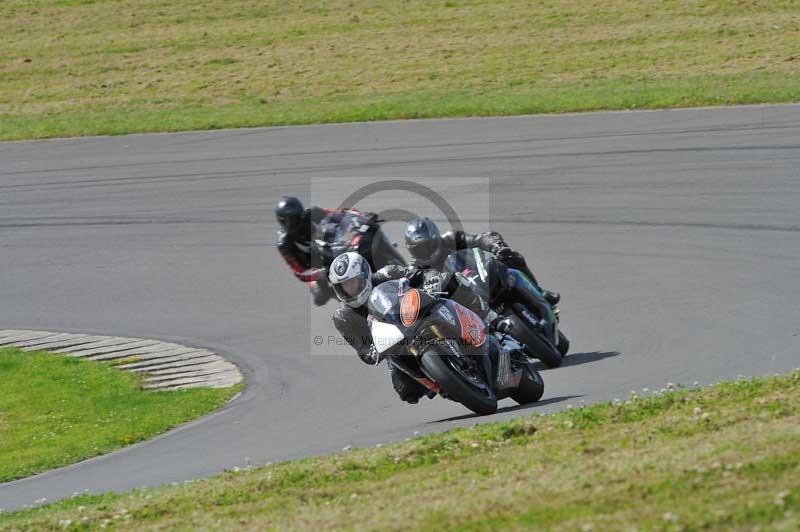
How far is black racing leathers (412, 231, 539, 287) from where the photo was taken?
11.5m

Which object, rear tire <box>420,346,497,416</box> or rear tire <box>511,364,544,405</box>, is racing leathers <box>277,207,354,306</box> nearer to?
rear tire <box>511,364,544,405</box>

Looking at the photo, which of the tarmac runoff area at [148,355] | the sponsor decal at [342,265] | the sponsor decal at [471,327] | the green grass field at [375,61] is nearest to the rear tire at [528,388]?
the sponsor decal at [471,327]

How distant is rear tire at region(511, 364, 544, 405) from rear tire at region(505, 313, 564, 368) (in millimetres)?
819

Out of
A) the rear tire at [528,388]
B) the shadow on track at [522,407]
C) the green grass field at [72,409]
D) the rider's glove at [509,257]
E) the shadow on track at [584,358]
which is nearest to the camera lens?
the shadow on track at [522,407]

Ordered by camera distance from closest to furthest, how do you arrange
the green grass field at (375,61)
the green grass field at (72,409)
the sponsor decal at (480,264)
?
the green grass field at (72,409)
the sponsor decal at (480,264)
the green grass field at (375,61)

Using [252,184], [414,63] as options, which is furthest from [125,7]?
[252,184]

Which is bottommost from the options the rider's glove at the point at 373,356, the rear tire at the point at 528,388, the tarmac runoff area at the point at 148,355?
the tarmac runoff area at the point at 148,355

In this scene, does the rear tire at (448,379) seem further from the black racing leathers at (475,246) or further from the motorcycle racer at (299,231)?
the motorcycle racer at (299,231)

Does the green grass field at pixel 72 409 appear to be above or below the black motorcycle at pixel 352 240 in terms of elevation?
below

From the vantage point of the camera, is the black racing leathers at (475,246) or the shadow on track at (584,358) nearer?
the black racing leathers at (475,246)

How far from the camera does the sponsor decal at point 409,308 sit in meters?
9.81

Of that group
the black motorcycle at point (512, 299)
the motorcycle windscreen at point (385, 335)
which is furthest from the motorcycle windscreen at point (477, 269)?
the motorcycle windscreen at point (385, 335)

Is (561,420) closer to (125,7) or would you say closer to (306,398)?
(306,398)

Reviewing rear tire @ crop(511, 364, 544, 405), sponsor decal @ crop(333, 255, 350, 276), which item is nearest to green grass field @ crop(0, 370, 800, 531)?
rear tire @ crop(511, 364, 544, 405)
